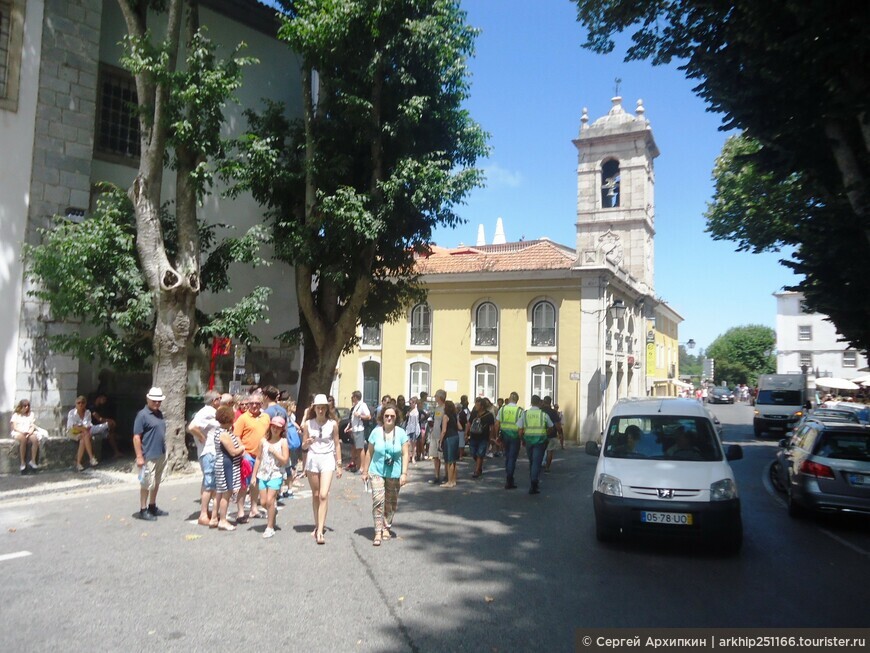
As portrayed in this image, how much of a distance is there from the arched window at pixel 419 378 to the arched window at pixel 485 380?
2.39 meters

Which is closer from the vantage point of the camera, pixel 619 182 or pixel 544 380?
pixel 544 380

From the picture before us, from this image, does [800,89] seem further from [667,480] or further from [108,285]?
[108,285]

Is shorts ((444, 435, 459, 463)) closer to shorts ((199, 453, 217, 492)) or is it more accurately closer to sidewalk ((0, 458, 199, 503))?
sidewalk ((0, 458, 199, 503))

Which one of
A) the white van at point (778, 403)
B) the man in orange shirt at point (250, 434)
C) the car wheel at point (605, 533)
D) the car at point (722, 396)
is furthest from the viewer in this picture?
the car at point (722, 396)

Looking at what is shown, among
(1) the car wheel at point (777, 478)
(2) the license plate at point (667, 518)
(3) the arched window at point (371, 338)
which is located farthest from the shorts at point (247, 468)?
(3) the arched window at point (371, 338)

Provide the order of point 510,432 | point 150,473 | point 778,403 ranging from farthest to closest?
point 778,403, point 510,432, point 150,473

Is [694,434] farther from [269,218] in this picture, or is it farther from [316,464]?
[269,218]

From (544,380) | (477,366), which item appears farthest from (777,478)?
(477,366)

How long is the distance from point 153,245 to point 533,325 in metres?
17.8

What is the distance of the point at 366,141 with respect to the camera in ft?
48.0

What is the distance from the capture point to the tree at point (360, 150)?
44.8 ft

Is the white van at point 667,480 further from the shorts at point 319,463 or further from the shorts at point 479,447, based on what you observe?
the shorts at point 479,447

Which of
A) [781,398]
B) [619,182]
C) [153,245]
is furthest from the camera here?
[619,182]

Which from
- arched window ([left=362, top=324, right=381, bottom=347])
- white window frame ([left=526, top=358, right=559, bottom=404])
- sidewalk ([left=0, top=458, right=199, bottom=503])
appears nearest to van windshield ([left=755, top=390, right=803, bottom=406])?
white window frame ([left=526, top=358, right=559, bottom=404])
